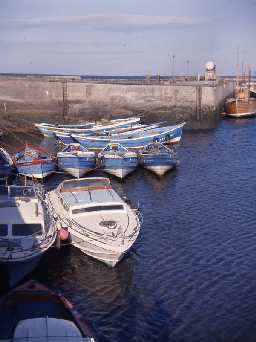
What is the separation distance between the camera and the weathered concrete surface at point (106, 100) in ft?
203

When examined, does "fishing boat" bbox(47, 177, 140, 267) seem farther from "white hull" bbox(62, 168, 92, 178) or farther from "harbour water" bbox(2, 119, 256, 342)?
"white hull" bbox(62, 168, 92, 178)

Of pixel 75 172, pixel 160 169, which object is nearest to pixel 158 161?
pixel 160 169

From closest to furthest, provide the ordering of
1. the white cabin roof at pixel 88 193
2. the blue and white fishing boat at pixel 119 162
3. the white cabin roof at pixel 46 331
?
the white cabin roof at pixel 46 331 → the white cabin roof at pixel 88 193 → the blue and white fishing boat at pixel 119 162

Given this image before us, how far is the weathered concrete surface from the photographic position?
61938 mm

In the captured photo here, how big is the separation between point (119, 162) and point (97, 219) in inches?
551

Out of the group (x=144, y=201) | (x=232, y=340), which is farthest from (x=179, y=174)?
(x=232, y=340)

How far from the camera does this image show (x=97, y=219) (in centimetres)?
2234

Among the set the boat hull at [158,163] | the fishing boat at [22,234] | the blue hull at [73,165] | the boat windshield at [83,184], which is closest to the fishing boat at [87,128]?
the boat hull at [158,163]

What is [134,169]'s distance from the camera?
122 feet

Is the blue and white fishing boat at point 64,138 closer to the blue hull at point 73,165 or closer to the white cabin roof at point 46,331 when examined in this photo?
the blue hull at point 73,165

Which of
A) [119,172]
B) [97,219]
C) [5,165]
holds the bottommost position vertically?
[97,219]

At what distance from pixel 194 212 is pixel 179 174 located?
365 inches

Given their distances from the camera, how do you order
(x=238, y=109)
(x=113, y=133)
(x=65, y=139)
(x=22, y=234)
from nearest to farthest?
1. (x=22, y=234)
2. (x=65, y=139)
3. (x=113, y=133)
4. (x=238, y=109)

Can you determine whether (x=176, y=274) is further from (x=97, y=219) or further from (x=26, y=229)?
(x=26, y=229)
